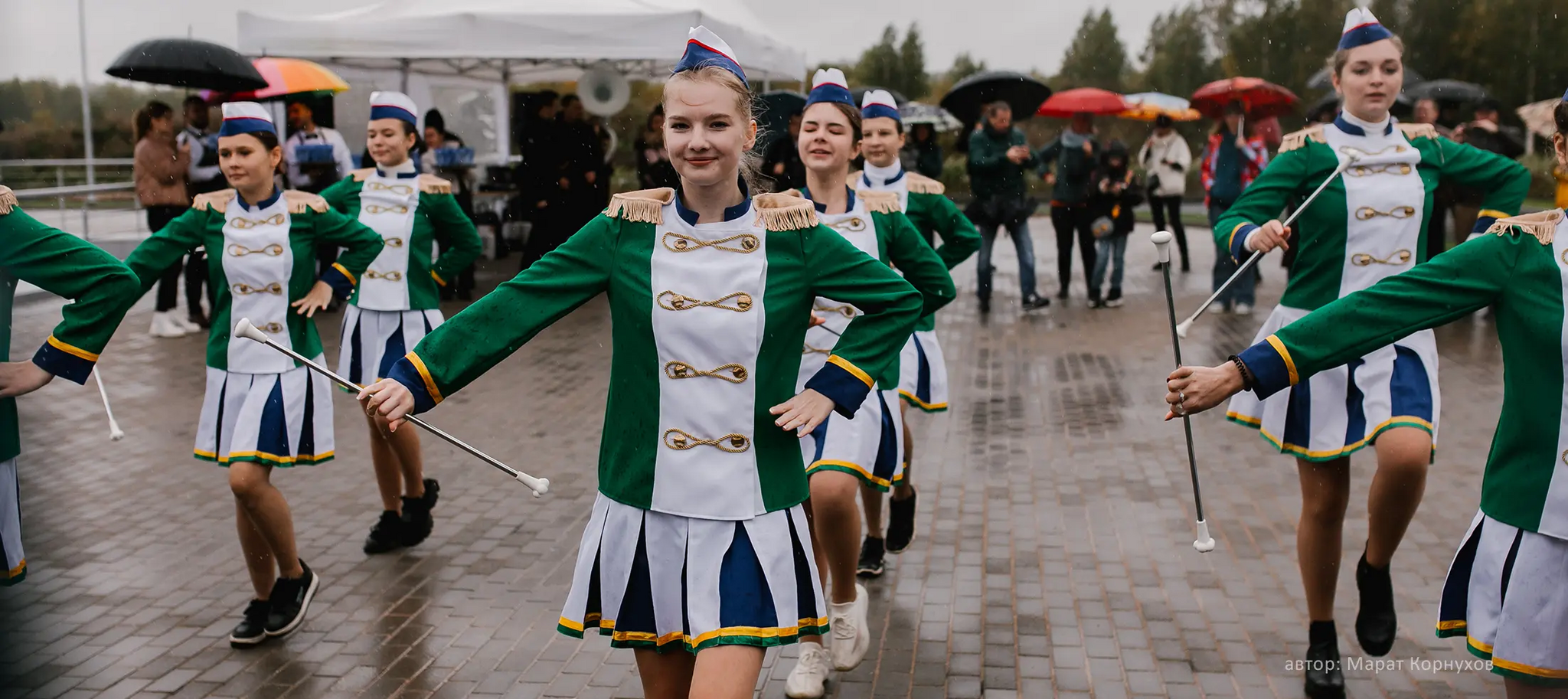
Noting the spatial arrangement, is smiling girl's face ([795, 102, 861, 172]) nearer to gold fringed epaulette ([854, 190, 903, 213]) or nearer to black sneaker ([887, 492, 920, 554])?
gold fringed epaulette ([854, 190, 903, 213])

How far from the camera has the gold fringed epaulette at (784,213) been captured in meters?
3.13

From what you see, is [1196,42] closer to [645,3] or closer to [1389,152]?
[645,3]

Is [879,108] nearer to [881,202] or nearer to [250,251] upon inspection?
[881,202]

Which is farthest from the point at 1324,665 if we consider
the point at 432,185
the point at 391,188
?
the point at 391,188

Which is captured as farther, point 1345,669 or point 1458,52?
point 1458,52

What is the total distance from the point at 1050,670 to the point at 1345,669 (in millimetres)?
1012

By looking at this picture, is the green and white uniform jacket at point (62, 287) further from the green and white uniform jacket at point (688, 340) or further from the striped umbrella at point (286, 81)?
the striped umbrella at point (286, 81)

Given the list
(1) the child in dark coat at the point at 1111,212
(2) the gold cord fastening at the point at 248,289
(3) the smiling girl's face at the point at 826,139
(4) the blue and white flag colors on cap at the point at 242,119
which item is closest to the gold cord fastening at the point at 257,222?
(2) the gold cord fastening at the point at 248,289

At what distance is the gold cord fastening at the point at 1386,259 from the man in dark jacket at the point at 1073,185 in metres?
9.62

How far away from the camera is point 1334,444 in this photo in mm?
4434

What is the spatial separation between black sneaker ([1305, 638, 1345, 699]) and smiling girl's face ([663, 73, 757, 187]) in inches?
107

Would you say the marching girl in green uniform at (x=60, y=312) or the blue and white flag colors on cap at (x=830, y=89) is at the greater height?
the blue and white flag colors on cap at (x=830, y=89)

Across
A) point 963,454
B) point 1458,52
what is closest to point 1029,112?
point 963,454

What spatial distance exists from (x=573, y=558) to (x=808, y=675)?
1.85m
